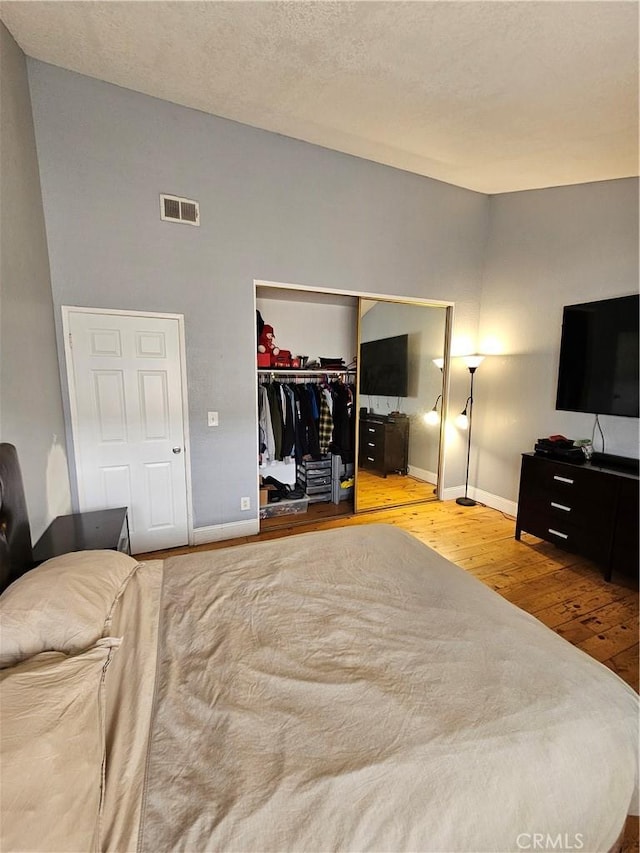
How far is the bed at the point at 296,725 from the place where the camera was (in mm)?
709

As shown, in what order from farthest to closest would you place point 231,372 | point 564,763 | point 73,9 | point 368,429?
point 368,429, point 231,372, point 73,9, point 564,763

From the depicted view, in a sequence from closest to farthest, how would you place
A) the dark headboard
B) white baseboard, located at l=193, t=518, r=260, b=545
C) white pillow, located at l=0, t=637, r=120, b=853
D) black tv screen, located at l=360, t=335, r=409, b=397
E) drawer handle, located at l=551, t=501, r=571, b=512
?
1. white pillow, located at l=0, t=637, r=120, b=853
2. the dark headboard
3. drawer handle, located at l=551, t=501, r=571, b=512
4. white baseboard, located at l=193, t=518, r=260, b=545
5. black tv screen, located at l=360, t=335, r=409, b=397

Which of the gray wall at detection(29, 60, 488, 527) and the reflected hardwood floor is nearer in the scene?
the gray wall at detection(29, 60, 488, 527)

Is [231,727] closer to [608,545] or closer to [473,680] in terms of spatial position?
[473,680]

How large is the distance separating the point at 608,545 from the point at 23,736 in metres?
3.11

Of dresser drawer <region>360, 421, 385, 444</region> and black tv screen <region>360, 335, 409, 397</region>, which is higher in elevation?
black tv screen <region>360, 335, 409, 397</region>

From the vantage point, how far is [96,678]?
2.97 feet

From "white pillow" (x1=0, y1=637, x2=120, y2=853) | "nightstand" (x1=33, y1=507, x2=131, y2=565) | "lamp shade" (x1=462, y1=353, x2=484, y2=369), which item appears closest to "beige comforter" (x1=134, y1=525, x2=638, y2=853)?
"white pillow" (x1=0, y1=637, x2=120, y2=853)

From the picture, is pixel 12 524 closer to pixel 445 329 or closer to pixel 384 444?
pixel 384 444

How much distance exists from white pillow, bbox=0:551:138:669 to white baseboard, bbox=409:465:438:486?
363cm

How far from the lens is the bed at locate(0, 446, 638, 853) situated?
Answer: 0.71m

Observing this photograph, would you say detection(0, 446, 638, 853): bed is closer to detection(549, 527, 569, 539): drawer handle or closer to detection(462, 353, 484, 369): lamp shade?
detection(549, 527, 569, 539): drawer handle

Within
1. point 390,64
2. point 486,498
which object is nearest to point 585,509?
point 486,498

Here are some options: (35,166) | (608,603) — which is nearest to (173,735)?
(608,603)
